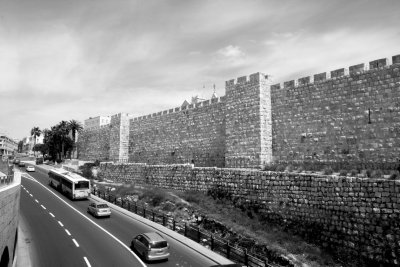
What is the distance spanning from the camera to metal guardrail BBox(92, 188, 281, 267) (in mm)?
13521

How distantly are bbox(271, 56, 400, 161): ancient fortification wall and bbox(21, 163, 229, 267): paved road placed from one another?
10429 mm

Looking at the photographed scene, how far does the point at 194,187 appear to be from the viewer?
1033 inches

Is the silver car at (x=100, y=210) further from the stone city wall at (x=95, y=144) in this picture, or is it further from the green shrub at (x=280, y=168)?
the stone city wall at (x=95, y=144)

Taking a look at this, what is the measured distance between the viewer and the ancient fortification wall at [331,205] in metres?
14.3

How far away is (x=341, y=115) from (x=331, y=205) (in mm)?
6130

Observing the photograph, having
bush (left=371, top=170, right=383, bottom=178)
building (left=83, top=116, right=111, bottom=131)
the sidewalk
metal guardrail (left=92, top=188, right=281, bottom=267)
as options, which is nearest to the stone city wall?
metal guardrail (left=92, top=188, right=281, bottom=267)

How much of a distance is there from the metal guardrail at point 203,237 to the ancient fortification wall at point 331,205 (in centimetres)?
372

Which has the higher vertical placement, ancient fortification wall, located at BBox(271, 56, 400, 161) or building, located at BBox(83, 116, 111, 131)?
building, located at BBox(83, 116, 111, 131)

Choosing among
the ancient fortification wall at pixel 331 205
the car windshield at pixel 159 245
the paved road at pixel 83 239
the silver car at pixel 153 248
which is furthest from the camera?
the ancient fortification wall at pixel 331 205

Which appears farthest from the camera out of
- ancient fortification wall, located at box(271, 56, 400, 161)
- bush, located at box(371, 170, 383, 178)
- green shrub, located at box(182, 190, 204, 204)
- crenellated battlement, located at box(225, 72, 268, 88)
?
green shrub, located at box(182, 190, 204, 204)

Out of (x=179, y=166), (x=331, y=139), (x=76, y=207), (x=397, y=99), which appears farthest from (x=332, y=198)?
(x=76, y=207)

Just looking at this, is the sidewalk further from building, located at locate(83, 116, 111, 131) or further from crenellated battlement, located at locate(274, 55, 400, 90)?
building, located at locate(83, 116, 111, 131)

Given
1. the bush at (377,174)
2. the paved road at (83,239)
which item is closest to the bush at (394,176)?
the bush at (377,174)

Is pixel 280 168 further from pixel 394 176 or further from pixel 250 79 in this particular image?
pixel 250 79
